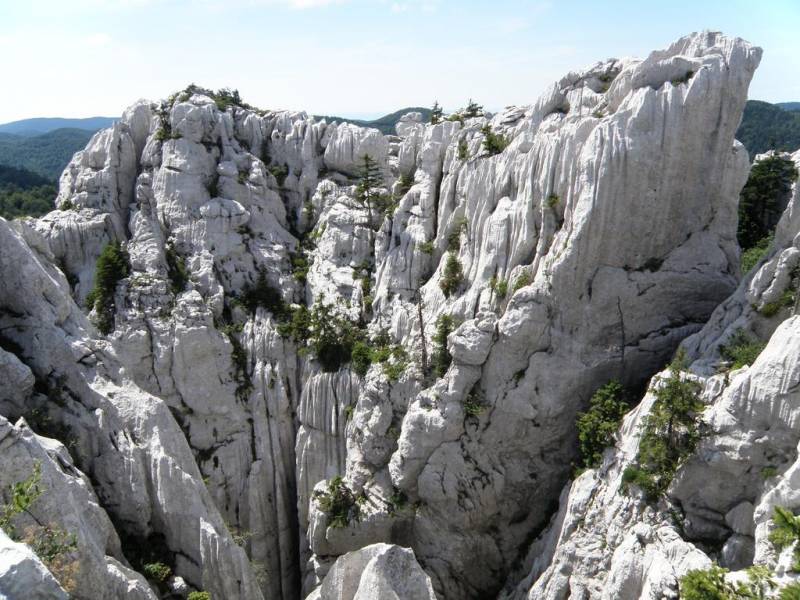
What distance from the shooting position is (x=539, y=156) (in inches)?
1283

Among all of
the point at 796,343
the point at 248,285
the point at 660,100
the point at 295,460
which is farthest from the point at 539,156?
the point at 295,460

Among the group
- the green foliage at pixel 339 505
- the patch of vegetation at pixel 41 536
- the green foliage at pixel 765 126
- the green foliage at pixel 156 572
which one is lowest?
the green foliage at pixel 339 505

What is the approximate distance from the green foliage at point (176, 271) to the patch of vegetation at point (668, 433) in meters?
31.7

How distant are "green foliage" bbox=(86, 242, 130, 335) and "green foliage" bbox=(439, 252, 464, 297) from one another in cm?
2246

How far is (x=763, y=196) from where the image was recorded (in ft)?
133

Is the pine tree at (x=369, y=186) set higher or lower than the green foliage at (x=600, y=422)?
higher

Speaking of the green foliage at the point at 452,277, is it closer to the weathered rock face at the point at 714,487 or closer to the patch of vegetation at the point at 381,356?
the patch of vegetation at the point at 381,356

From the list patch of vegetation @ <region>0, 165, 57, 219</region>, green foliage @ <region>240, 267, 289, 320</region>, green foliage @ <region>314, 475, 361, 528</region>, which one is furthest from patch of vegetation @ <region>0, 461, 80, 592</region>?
patch of vegetation @ <region>0, 165, 57, 219</region>

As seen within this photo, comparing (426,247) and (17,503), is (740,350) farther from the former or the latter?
(17,503)

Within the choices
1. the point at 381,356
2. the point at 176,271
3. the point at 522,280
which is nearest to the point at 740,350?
the point at 522,280

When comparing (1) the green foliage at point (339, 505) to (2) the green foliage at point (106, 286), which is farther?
(2) the green foliage at point (106, 286)

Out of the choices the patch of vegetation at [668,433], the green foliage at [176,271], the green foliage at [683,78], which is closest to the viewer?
the patch of vegetation at [668,433]

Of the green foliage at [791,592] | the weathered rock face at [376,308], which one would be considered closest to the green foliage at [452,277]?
the weathered rock face at [376,308]

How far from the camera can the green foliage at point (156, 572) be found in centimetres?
2203
